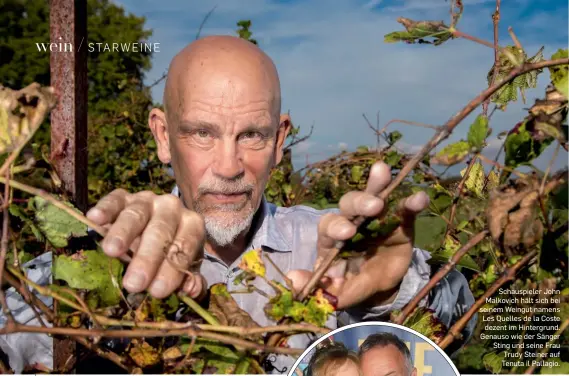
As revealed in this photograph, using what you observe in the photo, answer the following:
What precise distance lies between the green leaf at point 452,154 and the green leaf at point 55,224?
1.85 ft

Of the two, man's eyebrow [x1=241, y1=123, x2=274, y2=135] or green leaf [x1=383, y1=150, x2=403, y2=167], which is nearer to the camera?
man's eyebrow [x1=241, y1=123, x2=274, y2=135]

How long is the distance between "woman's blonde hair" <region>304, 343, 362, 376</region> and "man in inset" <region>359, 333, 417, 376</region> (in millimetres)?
18

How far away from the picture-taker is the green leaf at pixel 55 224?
0.91 m

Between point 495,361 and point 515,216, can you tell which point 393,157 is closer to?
point 495,361

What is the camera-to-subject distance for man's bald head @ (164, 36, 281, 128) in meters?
1.64

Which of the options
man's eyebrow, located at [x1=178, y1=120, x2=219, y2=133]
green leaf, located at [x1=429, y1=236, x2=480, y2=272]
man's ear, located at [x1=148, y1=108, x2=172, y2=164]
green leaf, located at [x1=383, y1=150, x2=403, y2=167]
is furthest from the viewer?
green leaf, located at [x1=383, y1=150, x2=403, y2=167]

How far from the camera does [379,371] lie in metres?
0.90

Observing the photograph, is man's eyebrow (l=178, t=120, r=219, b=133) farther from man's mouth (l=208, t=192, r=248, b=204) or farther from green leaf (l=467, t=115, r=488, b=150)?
green leaf (l=467, t=115, r=488, b=150)

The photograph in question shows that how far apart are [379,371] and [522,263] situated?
11.1 inches

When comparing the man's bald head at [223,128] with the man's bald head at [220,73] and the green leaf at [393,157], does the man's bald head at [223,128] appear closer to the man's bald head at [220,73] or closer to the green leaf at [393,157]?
the man's bald head at [220,73]

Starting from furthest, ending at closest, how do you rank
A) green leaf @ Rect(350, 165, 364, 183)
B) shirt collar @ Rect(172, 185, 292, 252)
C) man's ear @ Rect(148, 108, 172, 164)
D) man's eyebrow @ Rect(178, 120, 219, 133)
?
green leaf @ Rect(350, 165, 364, 183) < man's ear @ Rect(148, 108, 172, 164) < shirt collar @ Rect(172, 185, 292, 252) < man's eyebrow @ Rect(178, 120, 219, 133)

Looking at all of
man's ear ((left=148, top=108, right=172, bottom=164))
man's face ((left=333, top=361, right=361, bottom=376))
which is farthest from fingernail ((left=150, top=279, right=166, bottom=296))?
man's ear ((left=148, top=108, right=172, bottom=164))

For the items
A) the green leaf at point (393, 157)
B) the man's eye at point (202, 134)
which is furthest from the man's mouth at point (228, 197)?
the green leaf at point (393, 157)

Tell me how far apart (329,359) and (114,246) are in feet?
1.30
